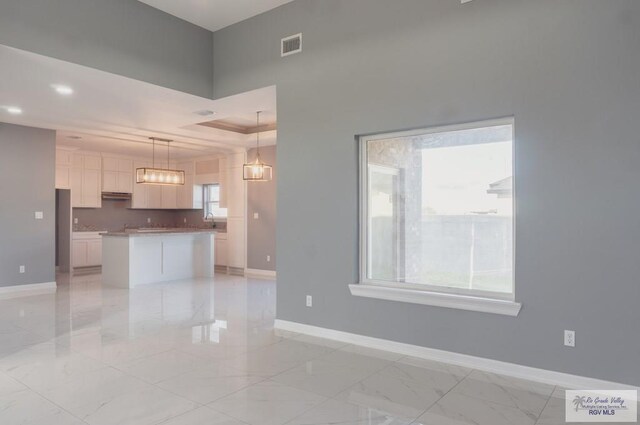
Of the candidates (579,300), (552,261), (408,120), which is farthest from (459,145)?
(579,300)

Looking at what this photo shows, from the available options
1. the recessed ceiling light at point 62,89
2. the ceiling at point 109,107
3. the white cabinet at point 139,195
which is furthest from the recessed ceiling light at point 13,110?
the white cabinet at point 139,195

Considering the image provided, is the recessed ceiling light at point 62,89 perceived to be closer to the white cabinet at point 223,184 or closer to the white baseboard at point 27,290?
the white baseboard at point 27,290

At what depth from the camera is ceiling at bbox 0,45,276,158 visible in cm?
436

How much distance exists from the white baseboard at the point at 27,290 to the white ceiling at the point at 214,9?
523 centimetres

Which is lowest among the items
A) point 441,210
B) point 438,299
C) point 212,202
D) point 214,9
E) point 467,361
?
point 467,361

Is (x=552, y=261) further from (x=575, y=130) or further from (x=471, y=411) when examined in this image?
(x=471, y=411)

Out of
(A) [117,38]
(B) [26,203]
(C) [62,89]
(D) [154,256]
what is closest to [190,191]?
(D) [154,256]

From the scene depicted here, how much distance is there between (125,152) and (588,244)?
31.8 ft

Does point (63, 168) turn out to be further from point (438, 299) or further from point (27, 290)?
point (438, 299)

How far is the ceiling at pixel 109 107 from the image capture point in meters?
4.36

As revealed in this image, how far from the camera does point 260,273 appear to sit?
8797 millimetres

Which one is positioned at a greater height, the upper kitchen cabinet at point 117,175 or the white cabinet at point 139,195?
the upper kitchen cabinet at point 117,175

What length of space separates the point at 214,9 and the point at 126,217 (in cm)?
765

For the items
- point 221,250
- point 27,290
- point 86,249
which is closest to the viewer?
point 27,290
